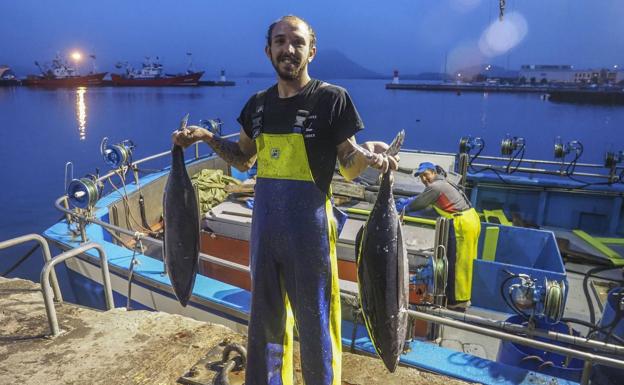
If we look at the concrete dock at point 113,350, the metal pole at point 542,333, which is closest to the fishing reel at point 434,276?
the metal pole at point 542,333

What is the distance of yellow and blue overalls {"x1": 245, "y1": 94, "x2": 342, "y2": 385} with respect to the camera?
212cm

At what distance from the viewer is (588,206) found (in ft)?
29.7

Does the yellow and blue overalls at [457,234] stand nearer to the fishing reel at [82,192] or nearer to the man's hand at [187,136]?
the man's hand at [187,136]

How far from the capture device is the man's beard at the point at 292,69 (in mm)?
2047

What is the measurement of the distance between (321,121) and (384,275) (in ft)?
2.65

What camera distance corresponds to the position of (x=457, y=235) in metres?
5.21

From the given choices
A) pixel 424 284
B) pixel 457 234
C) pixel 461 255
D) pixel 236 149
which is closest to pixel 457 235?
pixel 457 234

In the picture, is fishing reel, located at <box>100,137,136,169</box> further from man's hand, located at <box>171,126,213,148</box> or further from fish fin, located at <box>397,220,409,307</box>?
fish fin, located at <box>397,220,409,307</box>

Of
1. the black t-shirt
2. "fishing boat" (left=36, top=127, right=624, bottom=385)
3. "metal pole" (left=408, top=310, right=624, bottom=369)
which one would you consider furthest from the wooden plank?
the black t-shirt

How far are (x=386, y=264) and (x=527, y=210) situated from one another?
883 centimetres

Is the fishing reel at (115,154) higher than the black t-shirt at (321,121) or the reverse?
the reverse

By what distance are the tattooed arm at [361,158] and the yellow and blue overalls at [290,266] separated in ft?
0.60

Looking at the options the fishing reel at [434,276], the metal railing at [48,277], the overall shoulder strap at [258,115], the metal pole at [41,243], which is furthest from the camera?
the fishing reel at [434,276]

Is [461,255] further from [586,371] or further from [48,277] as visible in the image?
[48,277]
